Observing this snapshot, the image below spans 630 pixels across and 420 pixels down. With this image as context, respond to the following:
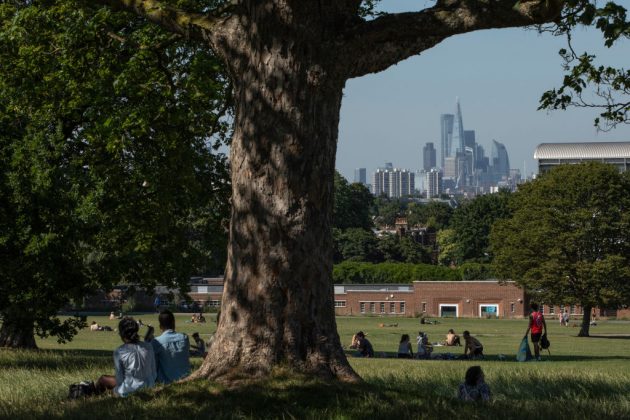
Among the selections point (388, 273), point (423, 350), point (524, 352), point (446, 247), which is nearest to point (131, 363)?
point (524, 352)

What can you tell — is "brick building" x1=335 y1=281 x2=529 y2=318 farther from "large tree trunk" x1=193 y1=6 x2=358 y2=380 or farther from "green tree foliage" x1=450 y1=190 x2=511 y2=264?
"large tree trunk" x1=193 y1=6 x2=358 y2=380

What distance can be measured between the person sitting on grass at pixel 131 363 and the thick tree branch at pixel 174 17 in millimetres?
3131

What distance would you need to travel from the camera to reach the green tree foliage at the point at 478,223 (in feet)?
449

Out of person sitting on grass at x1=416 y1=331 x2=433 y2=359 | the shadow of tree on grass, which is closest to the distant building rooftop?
person sitting on grass at x1=416 y1=331 x2=433 y2=359

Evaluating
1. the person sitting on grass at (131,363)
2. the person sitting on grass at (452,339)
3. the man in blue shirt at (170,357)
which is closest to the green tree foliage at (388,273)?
the person sitting on grass at (452,339)

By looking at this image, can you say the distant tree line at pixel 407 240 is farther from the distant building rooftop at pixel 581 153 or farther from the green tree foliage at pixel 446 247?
the distant building rooftop at pixel 581 153

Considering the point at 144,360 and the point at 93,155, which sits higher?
the point at 93,155

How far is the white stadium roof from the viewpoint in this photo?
177125 millimetres

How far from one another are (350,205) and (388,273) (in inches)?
1326

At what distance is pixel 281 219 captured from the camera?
1081 cm

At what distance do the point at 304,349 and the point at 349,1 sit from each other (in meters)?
3.60

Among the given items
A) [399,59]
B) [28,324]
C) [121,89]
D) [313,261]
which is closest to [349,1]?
[399,59]

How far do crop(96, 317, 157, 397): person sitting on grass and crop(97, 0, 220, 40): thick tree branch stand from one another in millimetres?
3131

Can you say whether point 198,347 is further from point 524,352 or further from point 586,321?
point 586,321
